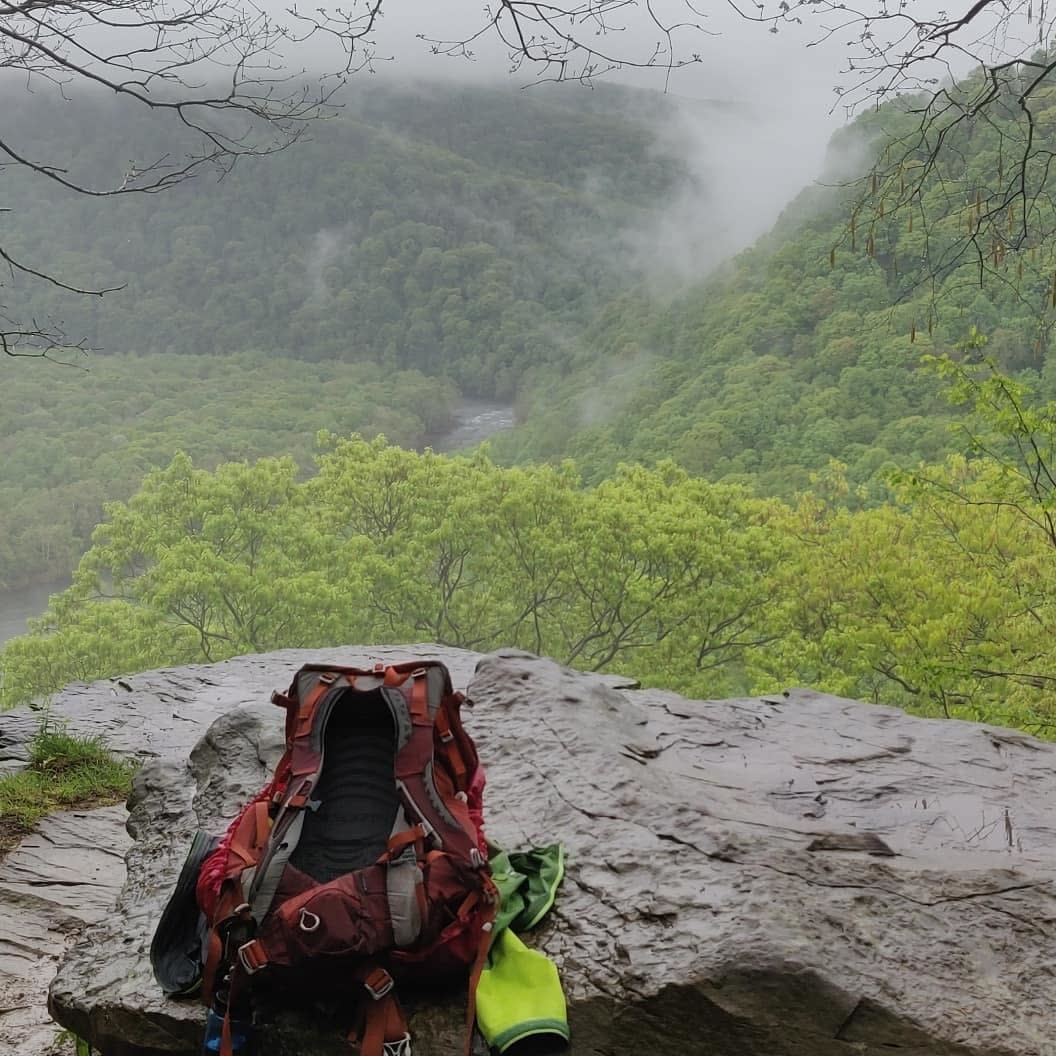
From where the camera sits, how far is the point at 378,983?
2447mm

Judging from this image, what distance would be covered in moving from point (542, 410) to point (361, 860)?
53489 mm

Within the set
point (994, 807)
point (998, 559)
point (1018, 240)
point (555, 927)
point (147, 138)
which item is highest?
→ point (147, 138)

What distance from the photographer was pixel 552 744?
3.99m

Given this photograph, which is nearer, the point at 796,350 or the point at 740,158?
the point at 796,350

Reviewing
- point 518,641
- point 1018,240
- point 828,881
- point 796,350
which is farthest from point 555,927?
point 796,350

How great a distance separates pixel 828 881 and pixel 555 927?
80 cm

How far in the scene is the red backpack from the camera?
8.03 feet

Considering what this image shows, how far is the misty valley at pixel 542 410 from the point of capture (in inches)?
513

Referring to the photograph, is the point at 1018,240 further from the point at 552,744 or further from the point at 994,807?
the point at 552,744

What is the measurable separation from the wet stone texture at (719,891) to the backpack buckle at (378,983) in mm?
157

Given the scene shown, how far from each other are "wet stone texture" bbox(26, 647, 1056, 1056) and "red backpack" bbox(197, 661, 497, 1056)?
16 cm

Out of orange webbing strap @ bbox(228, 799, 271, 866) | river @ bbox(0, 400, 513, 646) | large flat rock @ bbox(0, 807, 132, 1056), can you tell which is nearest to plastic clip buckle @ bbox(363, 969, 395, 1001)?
orange webbing strap @ bbox(228, 799, 271, 866)

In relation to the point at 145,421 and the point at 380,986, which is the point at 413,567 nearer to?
the point at 380,986

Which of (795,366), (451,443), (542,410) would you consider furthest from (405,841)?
(451,443)
